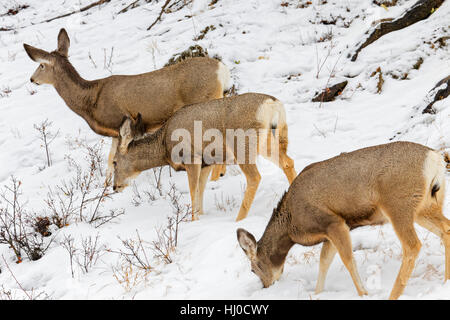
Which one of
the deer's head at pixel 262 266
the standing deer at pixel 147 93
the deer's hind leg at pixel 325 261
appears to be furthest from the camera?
the standing deer at pixel 147 93

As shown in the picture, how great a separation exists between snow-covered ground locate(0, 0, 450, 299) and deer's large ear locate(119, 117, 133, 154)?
39.5 inches

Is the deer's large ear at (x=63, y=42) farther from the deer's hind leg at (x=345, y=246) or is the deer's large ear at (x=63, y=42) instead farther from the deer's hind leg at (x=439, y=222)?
the deer's hind leg at (x=439, y=222)

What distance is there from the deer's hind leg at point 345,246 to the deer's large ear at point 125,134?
13.5ft

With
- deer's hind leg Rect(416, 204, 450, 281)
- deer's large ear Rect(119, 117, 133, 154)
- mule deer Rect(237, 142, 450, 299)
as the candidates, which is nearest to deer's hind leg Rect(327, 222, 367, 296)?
mule deer Rect(237, 142, 450, 299)

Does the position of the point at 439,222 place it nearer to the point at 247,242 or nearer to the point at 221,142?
the point at 247,242

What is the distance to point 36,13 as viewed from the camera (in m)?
19.9

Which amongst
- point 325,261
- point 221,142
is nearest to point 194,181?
point 221,142

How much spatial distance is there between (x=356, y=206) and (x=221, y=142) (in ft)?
9.52

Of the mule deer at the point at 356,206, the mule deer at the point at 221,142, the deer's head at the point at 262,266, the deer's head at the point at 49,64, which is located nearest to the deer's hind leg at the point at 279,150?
the mule deer at the point at 221,142

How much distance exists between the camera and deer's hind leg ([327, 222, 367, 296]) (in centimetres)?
430

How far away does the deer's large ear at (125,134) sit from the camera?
7418 mm

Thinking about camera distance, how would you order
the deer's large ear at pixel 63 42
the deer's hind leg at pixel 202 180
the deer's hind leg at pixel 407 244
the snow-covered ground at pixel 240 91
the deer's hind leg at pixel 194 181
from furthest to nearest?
the deer's large ear at pixel 63 42 < the deer's hind leg at pixel 202 180 < the deer's hind leg at pixel 194 181 < the snow-covered ground at pixel 240 91 < the deer's hind leg at pixel 407 244

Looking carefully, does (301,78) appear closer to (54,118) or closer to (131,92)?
(131,92)
